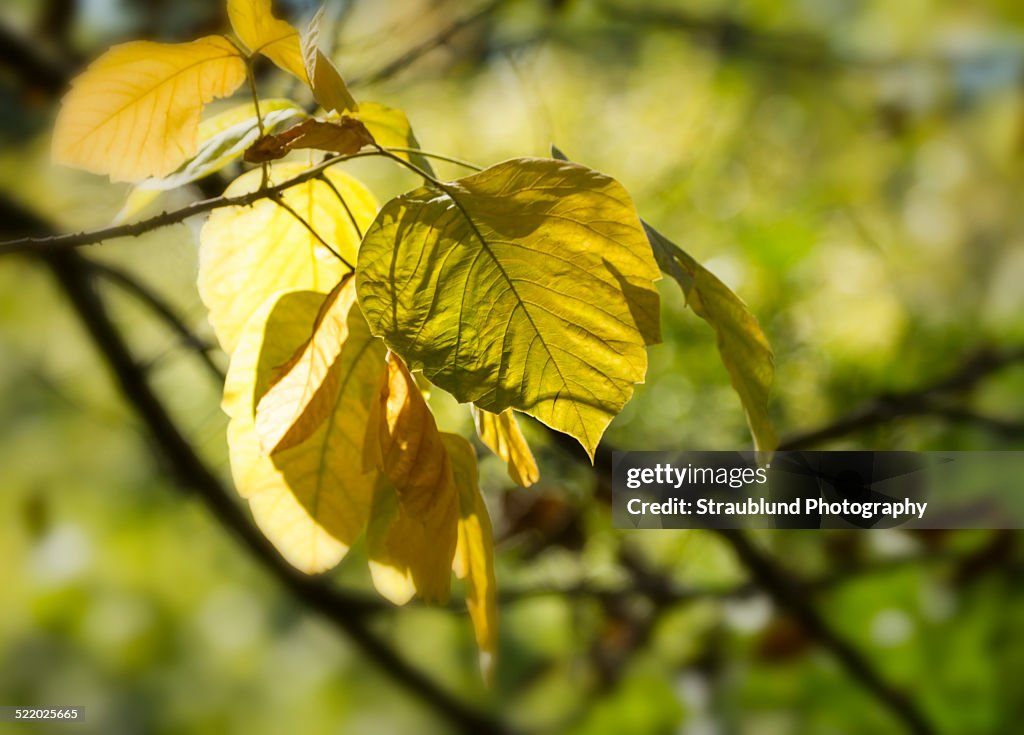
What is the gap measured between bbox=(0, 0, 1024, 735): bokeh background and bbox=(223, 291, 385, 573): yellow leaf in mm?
158

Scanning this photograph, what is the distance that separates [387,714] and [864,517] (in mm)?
774

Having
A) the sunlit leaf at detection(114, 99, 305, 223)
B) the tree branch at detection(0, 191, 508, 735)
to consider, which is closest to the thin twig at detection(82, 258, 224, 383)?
the tree branch at detection(0, 191, 508, 735)

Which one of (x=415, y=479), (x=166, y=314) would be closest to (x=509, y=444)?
(x=415, y=479)

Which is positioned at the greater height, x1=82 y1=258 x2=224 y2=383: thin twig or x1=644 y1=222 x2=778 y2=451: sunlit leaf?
x1=644 y1=222 x2=778 y2=451: sunlit leaf

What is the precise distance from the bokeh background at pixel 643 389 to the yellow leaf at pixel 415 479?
6.5 inches

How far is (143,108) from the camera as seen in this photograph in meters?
0.23

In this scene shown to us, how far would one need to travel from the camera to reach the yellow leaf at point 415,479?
20 cm

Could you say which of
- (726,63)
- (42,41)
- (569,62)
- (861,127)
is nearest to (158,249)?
(42,41)

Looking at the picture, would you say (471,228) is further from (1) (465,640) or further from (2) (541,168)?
(1) (465,640)

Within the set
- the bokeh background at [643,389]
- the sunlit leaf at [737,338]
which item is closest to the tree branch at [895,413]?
the bokeh background at [643,389]

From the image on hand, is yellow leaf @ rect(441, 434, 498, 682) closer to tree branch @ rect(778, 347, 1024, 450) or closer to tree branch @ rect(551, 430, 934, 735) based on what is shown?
tree branch @ rect(551, 430, 934, 735)

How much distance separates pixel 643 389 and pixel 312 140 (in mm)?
536

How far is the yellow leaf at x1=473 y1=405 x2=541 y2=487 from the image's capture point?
8.5 inches

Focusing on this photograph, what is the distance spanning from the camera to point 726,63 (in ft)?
3.71
